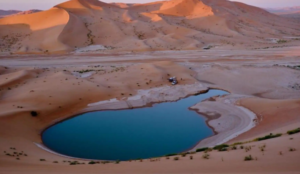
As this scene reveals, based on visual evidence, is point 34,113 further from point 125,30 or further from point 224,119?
point 125,30

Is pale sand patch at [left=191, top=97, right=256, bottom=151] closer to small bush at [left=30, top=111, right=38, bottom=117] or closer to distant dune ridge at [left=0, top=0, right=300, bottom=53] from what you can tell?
small bush at [left=30, top=111, right=38, bottom=117]

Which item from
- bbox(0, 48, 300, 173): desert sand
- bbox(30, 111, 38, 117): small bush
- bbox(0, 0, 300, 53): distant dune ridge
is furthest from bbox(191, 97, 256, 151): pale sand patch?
bbox(0, 0, 300, 53): distant dune ridge

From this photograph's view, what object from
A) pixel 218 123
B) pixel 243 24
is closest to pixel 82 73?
pixel 218 123

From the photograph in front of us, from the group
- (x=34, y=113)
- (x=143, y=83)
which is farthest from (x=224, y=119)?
(x=34, y=113)

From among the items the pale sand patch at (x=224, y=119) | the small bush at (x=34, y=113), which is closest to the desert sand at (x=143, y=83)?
the pale sand patch at (x=224, y=119)

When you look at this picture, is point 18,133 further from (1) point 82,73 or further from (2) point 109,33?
(2) point 109,33

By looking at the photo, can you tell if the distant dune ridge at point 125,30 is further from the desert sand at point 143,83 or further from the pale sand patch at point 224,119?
the pale sand patch at point 224,119
